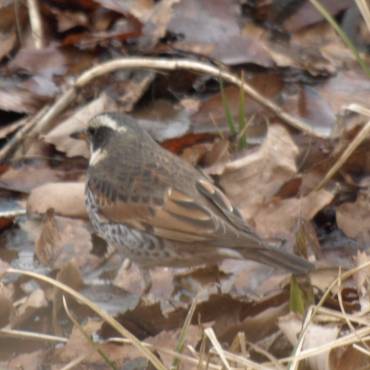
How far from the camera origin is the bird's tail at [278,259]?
545 centimetres

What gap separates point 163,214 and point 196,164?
1214 millimetres

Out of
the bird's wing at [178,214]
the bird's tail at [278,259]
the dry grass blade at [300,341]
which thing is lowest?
the bird's wing at [178,214]

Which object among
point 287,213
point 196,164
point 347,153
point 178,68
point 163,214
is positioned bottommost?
point 196,164

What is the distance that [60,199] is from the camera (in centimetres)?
679

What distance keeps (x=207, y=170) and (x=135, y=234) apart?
1.01 m

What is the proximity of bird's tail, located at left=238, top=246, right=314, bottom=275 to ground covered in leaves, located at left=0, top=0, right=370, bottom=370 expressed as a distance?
0.13 meters

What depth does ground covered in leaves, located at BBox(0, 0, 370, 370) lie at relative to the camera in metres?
5.21

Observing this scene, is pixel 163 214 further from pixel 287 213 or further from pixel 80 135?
pixel 80 135

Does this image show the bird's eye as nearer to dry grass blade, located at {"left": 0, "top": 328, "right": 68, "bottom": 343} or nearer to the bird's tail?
the bird's tail

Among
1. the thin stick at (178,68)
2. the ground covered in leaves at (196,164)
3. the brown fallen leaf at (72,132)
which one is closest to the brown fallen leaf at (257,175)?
the ground covered in leaves at (196,164)

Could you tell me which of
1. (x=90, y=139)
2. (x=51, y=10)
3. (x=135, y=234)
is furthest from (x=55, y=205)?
(x=51, y=10)

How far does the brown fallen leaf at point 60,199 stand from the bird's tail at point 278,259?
139 centimetres

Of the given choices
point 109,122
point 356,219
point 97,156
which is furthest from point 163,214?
point 356,219

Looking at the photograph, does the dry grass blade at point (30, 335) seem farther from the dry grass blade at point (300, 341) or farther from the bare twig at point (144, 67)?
the bare twig at point (144, 67)
